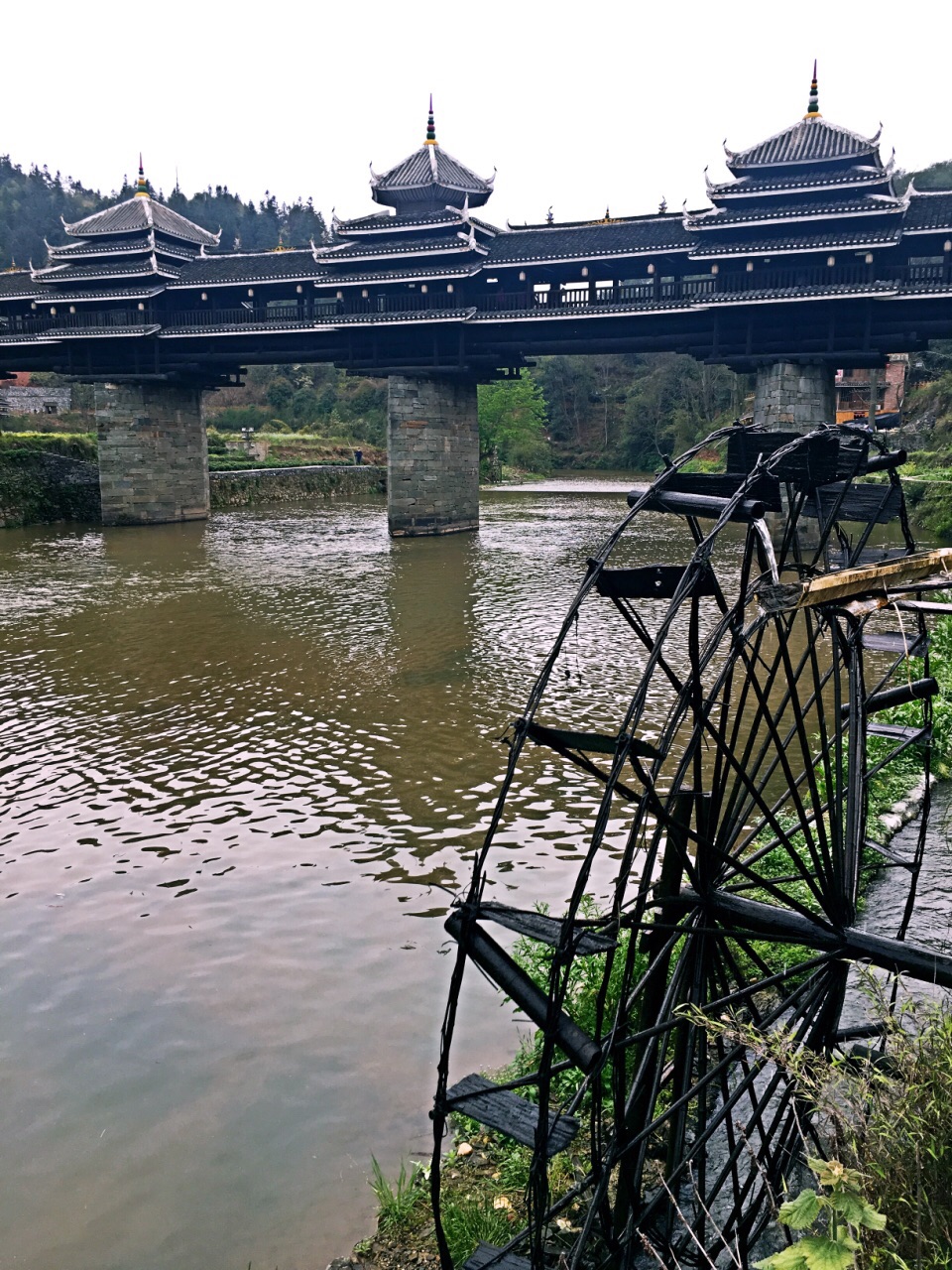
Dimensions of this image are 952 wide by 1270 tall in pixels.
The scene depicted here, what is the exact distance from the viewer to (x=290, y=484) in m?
41.7

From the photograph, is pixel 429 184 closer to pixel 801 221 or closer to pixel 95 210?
pixel 801 221

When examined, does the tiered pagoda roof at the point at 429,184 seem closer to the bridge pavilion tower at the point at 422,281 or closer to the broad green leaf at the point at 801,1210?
the bridge pavilion tower at the point at 422,281

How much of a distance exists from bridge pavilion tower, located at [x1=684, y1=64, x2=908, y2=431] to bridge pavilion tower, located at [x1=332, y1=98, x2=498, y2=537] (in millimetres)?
6523

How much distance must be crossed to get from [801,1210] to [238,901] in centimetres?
528

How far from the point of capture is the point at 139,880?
25.7 ft

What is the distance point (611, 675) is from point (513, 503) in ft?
89.1

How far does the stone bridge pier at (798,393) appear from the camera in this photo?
23.7 metres

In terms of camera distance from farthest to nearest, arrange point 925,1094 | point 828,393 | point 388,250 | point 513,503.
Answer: point 513,503, point 388,250, point 828,393, point 925,1094

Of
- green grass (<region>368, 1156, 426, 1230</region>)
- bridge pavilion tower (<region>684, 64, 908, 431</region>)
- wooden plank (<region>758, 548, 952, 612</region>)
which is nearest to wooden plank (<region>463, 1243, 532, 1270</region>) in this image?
green grass (<region>368, 1156, 426, 1230</region>)

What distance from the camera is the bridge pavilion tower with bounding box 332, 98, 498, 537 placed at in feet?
88.1

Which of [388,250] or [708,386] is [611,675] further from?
[708,386]

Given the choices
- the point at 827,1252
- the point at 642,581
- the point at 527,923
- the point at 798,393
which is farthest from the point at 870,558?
the point at 798,393

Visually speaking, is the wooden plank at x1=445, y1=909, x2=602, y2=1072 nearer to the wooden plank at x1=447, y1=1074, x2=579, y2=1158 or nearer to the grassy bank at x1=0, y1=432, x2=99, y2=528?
the wooden plank at x1=447, y1=1074, x2=579, y2=1158

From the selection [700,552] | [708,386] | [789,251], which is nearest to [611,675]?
[700,552]
